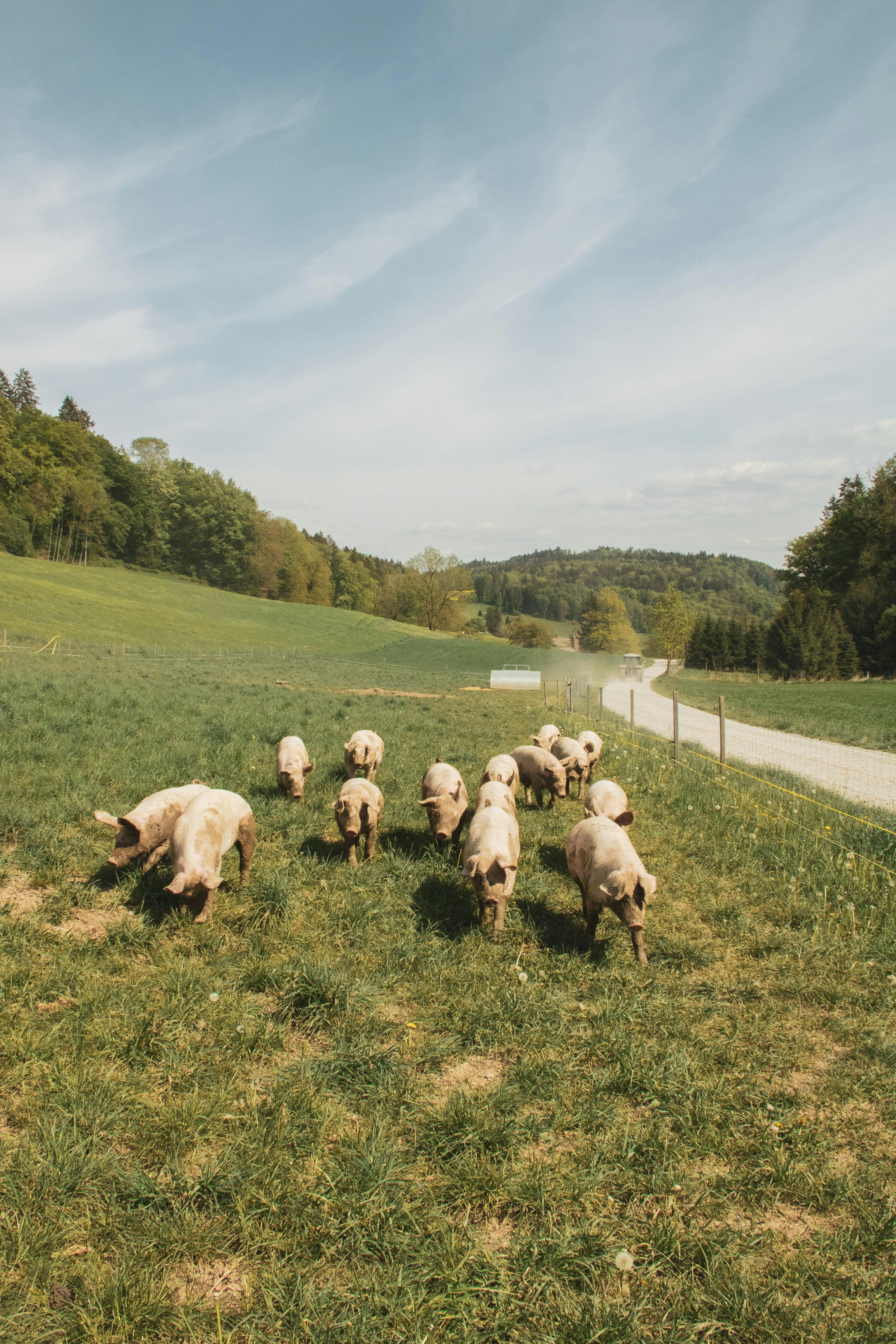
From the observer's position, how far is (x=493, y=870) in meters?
6.29

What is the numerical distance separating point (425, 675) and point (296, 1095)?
4255cm

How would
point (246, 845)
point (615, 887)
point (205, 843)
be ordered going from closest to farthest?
point (615, 887)
point (205, 843)
point (246, 845)

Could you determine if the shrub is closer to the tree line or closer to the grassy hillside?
the tree line

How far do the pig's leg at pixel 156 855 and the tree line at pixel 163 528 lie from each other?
72.3m

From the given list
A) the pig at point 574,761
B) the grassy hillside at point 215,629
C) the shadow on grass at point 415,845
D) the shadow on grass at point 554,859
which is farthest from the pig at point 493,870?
the grassy hillside at point 215,629

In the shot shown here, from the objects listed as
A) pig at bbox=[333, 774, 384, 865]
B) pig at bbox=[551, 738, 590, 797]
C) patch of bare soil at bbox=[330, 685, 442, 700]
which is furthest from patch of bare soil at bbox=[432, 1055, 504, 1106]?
patch of bare soil at bbox=[330, 685, 442, 700]

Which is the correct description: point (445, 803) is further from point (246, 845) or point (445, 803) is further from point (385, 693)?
point (385, 693)

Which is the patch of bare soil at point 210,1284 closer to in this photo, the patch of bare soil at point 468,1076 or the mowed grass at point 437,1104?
the mowed grass at point 437,1104

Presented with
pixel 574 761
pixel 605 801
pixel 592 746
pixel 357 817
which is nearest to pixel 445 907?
pixel 357 817

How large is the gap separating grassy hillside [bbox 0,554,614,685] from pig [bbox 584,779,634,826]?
90.3 feet

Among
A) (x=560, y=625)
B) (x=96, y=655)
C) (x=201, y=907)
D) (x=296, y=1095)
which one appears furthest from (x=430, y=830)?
(x=560, y=625)

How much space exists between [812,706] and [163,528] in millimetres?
81609

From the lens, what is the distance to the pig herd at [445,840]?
590 centimetres

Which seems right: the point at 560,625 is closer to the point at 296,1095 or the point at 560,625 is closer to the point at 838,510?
the point at 838,510
